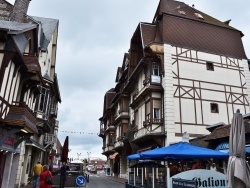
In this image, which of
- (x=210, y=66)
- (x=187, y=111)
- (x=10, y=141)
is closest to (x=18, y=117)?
(x=10, y=141)

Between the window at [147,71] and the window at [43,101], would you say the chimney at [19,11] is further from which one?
the window at [147,71]

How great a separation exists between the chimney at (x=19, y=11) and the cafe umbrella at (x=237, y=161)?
54.2 feet

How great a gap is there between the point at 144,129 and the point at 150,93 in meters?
3.34

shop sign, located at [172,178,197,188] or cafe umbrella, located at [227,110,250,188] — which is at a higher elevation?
cafe umbrella, located at [227,110,250,188]

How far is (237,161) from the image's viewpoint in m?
6.60

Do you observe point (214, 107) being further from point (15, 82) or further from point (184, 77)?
point (15, 82)

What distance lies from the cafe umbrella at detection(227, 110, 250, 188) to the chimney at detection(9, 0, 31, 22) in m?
16.5

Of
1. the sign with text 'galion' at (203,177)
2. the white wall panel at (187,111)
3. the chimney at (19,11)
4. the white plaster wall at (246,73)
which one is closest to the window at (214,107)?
the white wall panel at (187,111)

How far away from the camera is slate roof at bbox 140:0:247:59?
22.6 meters

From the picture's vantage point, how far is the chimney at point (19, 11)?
17345 mm

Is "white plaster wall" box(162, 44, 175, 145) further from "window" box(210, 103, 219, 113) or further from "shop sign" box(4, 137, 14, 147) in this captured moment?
"shop sign" box(4, 137, 14, 147)

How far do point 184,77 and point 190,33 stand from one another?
5019 mm

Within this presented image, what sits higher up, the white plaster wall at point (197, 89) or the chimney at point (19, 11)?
the chimney at point (19, 11)

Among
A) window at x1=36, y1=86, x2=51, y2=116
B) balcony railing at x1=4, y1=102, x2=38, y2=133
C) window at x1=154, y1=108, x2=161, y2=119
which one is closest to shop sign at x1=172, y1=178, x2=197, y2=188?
balcony railing at x1=4, y1=102, x2=38, y2=133
